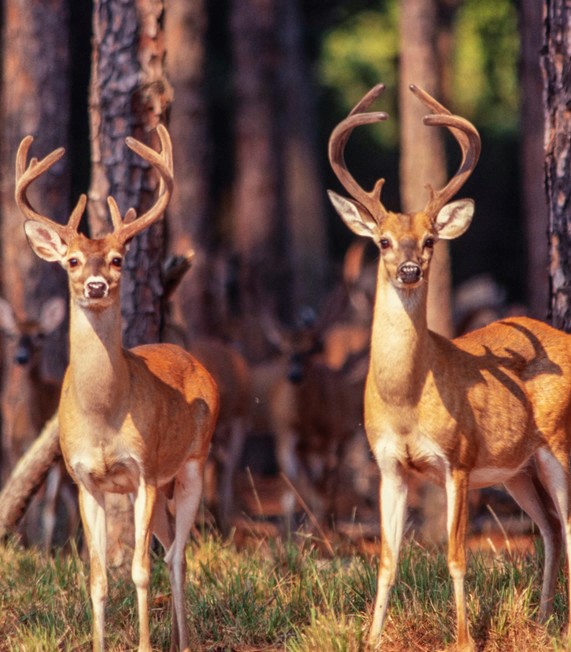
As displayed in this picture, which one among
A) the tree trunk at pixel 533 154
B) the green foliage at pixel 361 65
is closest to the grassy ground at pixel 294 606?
the tree trunk at pixel 533 154

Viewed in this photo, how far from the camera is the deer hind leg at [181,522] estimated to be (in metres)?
6.39

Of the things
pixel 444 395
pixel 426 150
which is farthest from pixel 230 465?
pixel 444 395

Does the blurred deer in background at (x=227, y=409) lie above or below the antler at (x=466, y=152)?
below

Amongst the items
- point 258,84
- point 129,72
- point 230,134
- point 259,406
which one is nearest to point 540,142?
point 259,406

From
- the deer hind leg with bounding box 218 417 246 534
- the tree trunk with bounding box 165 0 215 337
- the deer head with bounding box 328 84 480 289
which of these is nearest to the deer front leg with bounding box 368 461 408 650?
the deer head with bounding box 328 84 480 289

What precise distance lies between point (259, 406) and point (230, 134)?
11.4 metres

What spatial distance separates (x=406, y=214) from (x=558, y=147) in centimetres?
134

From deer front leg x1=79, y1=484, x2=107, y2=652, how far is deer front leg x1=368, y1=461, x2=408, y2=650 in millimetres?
1222

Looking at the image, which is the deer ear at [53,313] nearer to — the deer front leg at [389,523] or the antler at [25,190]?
the antler at [25,190]

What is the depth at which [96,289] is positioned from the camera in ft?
20.1

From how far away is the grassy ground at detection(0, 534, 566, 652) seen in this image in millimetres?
6113

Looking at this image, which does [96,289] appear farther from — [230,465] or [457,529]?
[230,465]

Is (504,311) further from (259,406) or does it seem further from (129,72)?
(129,72)

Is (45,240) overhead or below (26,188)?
below
